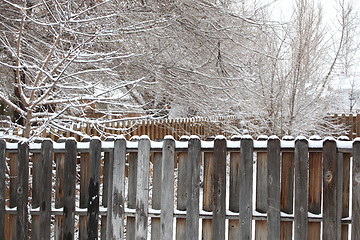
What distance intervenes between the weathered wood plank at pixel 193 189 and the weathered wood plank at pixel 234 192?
28 cm

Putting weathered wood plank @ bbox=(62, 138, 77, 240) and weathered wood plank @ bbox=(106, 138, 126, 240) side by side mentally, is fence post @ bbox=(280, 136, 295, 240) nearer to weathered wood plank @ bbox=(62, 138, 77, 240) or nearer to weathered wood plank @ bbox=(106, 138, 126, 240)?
weathered wood plank @ bbox=(106, 138, 126, 240)

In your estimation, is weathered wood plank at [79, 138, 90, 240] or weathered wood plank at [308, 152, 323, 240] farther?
weathered wood plank at [79, 138, 90, 240]

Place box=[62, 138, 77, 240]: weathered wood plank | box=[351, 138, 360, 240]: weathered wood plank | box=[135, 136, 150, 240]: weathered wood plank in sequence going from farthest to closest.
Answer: box=[62, 138, 77, 240]: weathered wood plank, box=[135, 136, 150, 240]: weathered wood plank, box=[351, 138, 360, 240]: weathered wood plank

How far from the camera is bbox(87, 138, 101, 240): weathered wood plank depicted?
3.16 metres

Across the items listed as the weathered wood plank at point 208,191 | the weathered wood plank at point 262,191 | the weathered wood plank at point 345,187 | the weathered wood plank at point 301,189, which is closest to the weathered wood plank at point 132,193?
the weathered wood plank at point 208,191

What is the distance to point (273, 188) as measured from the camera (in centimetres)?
297

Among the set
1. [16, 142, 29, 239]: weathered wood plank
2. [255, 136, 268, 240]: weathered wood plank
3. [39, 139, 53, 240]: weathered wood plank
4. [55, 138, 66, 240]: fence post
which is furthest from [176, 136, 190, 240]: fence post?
[16, 142, 29, 239]: weathered wood plank

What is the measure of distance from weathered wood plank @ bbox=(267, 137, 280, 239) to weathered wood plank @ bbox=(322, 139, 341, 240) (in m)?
0.36

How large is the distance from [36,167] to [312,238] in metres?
2.47

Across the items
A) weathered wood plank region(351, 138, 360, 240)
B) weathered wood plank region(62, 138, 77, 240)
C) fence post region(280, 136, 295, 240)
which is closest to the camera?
weathered wood plank region(351, 138, 360, 240)

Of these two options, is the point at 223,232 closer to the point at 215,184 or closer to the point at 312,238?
the point at 215,184

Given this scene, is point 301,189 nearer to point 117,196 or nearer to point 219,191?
point 219,191

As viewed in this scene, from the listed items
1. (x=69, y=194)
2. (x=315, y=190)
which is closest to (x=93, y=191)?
(x=69, y=194)

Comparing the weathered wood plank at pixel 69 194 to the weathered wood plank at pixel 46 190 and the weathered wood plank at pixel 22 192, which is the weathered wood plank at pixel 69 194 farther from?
the weathered wood plank at pixel 22 192
